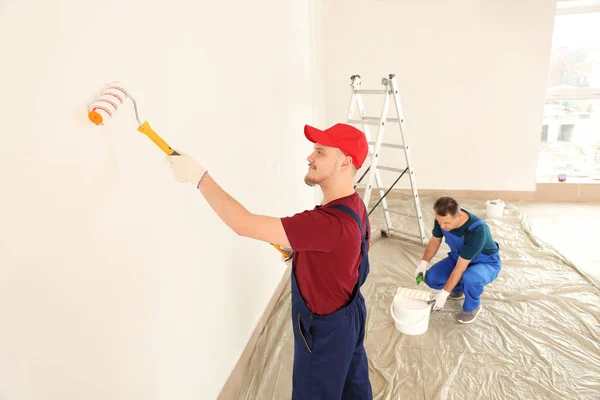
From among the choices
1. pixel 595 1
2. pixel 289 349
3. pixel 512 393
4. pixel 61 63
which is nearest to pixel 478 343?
pixel 512 393

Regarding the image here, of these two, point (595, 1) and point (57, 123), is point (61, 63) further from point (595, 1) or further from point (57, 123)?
point (595, 1)

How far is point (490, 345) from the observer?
7.46 feet

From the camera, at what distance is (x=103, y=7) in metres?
1.03

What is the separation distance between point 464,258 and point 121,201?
202 centimetres

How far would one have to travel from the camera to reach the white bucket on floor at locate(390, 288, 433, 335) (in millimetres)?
2309

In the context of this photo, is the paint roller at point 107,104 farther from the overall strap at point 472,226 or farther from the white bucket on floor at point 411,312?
the overall strap at point 472,226

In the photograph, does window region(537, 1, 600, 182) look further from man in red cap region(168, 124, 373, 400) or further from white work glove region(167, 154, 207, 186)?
white work glove region(167, 154, 207, 186)

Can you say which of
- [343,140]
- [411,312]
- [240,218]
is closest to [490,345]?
[411,312]

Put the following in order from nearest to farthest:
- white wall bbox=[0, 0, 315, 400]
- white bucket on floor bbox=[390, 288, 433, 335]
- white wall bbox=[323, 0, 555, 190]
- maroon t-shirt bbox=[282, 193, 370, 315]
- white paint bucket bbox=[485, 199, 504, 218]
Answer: white wall bbox=[0, 0, 315, 400] → maroon t-shirt bbox=[282, 193, 370, 315] → white bucket on floor bbox=[390, 288, 433, 335] → white paint bucket bbox=[485, 199, 504, 218] → white wall bbox=[323, 0, 555, 190]

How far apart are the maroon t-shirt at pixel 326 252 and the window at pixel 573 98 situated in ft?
13.9

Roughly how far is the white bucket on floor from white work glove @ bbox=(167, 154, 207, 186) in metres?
1.65

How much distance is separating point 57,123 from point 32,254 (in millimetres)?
302

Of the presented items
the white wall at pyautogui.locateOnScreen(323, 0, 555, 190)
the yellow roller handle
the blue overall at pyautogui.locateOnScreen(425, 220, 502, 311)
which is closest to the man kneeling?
the blue overall at pyautogui.locateOnScreen(425, 220, 502, 311)

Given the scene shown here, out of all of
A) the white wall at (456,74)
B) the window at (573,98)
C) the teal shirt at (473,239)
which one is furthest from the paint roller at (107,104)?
the window at (573,98)
